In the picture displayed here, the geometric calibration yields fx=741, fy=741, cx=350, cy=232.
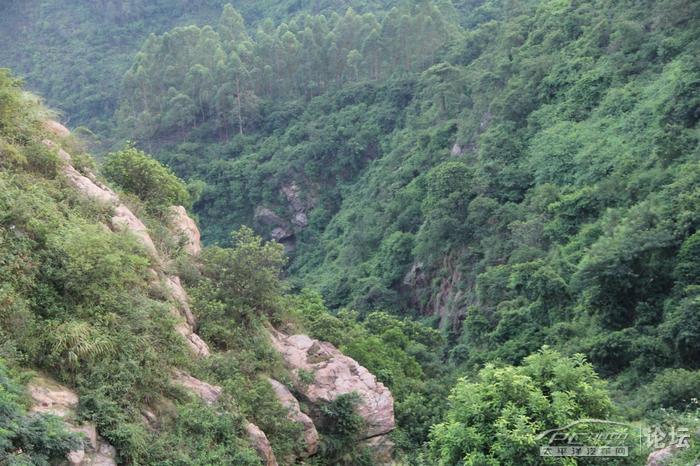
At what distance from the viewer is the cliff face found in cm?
1301

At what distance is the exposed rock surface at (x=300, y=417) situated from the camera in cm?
1401

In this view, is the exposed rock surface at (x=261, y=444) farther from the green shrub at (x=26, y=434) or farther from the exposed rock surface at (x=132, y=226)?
the green shrub at (x=26, y=434)

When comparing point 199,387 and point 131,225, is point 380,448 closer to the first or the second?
point 199,387

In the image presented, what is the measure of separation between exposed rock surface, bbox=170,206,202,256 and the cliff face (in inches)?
2.7

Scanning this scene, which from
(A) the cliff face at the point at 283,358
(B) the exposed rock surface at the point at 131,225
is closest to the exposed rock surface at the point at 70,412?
(A) the cliff face at the point at 283,358

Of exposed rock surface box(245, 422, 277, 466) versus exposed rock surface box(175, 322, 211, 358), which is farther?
exposed rock surface box(175, 322, 211, 358)

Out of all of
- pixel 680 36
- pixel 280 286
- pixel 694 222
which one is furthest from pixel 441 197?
pixel 280 286

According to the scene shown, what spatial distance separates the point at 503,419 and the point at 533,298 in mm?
15486

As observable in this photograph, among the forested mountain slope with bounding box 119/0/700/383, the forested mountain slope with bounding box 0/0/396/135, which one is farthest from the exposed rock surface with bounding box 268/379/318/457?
the forested mountain slope with bounding box 0/0/396/135

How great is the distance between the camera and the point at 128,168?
17.9 m

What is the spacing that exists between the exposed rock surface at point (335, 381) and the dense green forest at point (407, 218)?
44 cm

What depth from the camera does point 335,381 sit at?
1550cm

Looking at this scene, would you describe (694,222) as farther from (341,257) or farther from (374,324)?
(341,257)

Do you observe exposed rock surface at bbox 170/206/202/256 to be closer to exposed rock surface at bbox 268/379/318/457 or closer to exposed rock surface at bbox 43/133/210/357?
exposed rock surface at bbox 43/133/210/357
